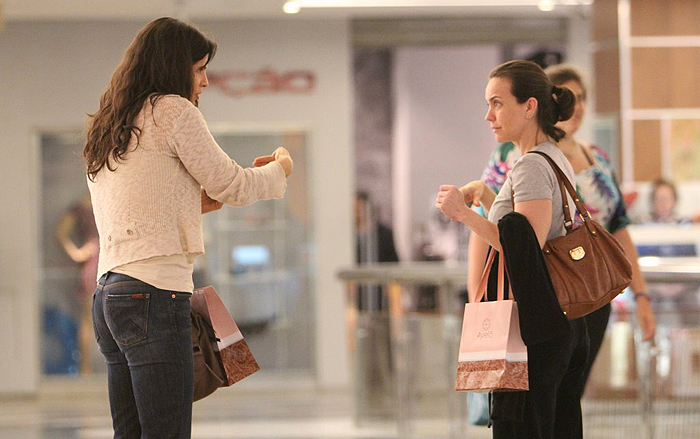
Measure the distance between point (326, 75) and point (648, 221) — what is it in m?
3.54

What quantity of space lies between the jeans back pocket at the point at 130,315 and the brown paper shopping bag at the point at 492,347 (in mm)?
796

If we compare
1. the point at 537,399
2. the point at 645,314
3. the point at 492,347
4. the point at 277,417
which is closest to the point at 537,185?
the point at 492,347

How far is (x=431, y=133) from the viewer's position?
14.1 meters

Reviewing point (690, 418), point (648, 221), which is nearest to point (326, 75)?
point (648, 221)

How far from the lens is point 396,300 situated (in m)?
6.41

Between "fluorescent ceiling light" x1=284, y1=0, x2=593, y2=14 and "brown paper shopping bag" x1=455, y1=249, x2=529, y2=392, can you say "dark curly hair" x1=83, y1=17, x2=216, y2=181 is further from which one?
"fluorescent ceiling light" x1=284, y1=0, x2=593, y2=14

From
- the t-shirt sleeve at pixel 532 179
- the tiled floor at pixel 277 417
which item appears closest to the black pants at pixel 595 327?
the t-shirt sleeve at pixel 532 179

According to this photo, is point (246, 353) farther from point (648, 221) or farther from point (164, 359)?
point (648, 221)

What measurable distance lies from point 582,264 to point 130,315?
1109 mm

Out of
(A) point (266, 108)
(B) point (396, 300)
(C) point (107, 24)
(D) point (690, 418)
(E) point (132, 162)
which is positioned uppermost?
(C) point (107, 24)

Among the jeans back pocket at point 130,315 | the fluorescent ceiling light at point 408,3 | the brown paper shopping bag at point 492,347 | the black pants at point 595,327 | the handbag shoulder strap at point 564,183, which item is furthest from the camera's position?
the fluorescent ceiling light at point 408,3

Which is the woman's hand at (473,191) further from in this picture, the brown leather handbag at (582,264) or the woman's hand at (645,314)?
the woman's hand at (645,314)

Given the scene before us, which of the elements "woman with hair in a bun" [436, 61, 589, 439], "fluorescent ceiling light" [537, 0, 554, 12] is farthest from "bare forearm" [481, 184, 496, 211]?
"fluorescent ceiling light" [537, 0, 554, 12]

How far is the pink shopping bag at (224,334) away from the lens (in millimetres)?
2746
